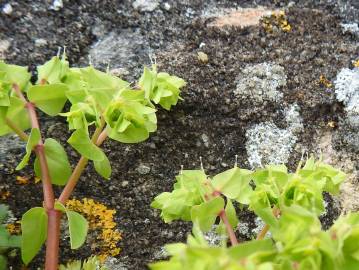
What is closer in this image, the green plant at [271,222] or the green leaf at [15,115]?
the green plant at [271,222]

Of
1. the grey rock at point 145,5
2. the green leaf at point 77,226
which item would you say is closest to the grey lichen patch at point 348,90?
the grey rock at point 145,5

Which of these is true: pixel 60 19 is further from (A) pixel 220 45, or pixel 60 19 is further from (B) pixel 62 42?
(A) pixel 220 45

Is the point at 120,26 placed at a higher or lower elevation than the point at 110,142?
higher

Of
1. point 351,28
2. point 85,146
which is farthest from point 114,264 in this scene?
point 351,28

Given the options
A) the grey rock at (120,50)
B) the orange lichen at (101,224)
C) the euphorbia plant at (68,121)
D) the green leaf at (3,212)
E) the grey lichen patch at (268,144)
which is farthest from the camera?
the grey rock at (120,50)

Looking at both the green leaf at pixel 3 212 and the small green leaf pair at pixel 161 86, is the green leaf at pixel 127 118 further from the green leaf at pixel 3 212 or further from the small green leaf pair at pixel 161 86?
the green leaf at pixel 3 212

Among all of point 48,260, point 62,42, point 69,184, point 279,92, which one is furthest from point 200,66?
point 48,260

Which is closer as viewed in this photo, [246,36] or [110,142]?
[110,142]
